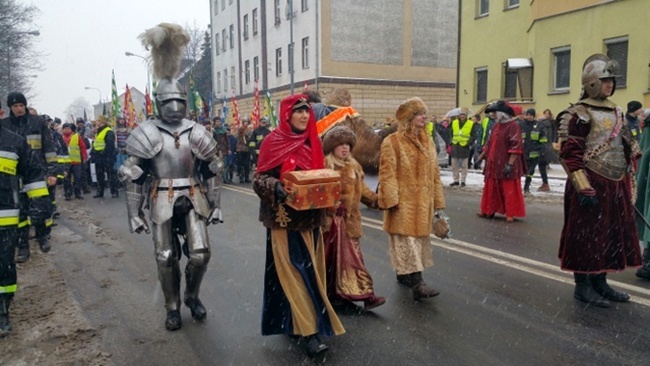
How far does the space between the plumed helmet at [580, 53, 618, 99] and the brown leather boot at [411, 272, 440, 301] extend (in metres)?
2.40

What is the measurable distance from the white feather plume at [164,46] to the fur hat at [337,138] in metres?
1.54

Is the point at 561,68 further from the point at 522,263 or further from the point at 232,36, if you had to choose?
the point at 232,36

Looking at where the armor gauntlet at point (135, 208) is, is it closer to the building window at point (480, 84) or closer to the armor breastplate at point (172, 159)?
the armor breastplate at point (172, 159)

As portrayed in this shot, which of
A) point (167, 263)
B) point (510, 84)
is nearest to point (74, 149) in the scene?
point (167, 263)

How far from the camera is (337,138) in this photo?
4.95 metres

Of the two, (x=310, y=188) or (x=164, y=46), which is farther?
(x=164, y=46)

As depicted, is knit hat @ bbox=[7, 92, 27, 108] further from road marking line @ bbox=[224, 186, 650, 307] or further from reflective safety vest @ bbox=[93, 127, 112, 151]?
reflective safety vest @ bbox=[93, 127, 112, 151]

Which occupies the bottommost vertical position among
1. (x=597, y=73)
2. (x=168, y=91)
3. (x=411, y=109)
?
(x=411, y=109)

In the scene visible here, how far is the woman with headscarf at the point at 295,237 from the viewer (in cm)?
412

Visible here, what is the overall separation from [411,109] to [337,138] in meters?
0.93

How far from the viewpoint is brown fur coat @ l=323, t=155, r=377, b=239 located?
5.08 meters

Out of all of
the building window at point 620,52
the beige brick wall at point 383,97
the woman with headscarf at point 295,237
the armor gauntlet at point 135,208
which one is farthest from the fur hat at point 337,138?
the beige brick wall at point 383,97

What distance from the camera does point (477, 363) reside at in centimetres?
399

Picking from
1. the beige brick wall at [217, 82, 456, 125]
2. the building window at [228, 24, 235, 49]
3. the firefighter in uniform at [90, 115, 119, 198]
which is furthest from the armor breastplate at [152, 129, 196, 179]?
the building window at [228, 24, 235, 49]
